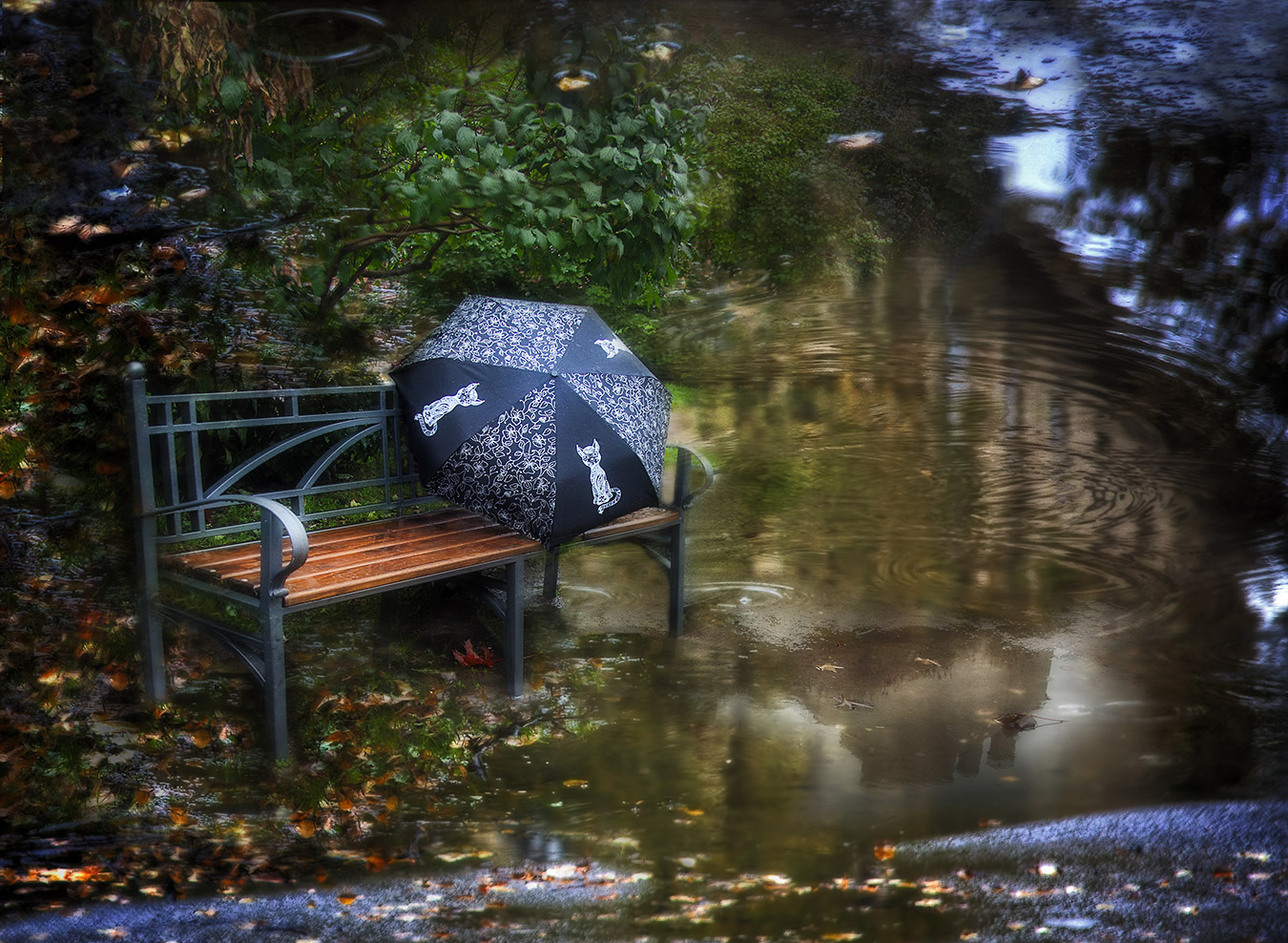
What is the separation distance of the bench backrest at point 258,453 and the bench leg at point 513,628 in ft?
2.19

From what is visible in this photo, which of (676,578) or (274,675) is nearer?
(274,675)

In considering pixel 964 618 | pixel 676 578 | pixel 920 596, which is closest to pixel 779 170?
pixel 920 596

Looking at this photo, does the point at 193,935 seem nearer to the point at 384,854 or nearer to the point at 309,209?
the point at 384,854

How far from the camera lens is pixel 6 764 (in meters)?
3.13

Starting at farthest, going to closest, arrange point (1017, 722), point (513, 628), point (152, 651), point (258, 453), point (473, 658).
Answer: point (473, 658) → point (1017, 722) → point (513, 628) → point (258, 453) → point (152, 651)

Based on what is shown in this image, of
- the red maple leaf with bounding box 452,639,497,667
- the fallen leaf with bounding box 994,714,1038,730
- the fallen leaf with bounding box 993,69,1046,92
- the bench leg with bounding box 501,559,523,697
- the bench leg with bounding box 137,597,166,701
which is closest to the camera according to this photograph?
the bench leg with bounding box 137,597,166,701

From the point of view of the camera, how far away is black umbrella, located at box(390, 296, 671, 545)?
11.7ft

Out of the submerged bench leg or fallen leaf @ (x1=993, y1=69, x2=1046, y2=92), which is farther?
fallen leaf @ (x1=993, y1=69, x2=1046, y2=92)

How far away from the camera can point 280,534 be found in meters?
2.90

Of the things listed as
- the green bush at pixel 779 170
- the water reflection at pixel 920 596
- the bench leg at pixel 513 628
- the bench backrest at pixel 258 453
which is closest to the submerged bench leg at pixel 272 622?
the bench backrest at pixel 258 453

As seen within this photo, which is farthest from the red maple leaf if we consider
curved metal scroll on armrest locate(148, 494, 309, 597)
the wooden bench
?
curved metal scroll on armrest locate(148, 494, 309, 597)

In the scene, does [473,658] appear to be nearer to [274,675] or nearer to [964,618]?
[274,675]

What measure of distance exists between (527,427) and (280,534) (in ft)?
3.30

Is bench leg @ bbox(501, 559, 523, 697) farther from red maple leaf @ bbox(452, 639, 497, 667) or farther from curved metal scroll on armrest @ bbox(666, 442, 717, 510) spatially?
curved metal scroll on armrest @ bbox(666, 442, 717, 510)
